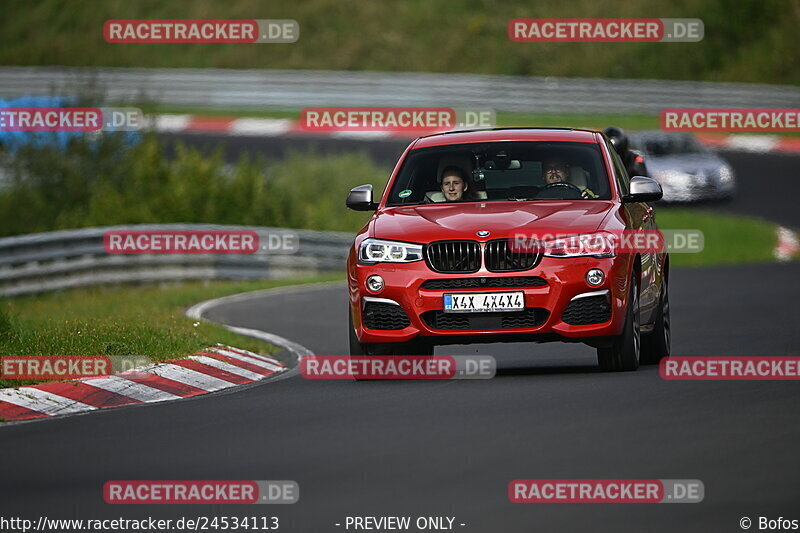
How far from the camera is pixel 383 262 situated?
12.4 metres

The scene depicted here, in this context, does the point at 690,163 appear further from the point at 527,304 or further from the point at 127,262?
the point at 527,304

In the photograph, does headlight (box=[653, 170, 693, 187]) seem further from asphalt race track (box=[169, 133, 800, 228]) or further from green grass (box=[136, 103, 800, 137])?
green grass (box=[136, 103, 800, 137])

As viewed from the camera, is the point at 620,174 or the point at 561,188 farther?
the point at 620,174

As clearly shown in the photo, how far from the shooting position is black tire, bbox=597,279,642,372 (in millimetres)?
12453

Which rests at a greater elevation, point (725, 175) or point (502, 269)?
point (725, 175)

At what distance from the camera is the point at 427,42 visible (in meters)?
54.2

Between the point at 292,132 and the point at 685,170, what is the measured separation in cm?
1347

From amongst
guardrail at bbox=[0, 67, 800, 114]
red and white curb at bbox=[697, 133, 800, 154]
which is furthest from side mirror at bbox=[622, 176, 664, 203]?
guardrail at bbox=[0, 67, 800, 114]

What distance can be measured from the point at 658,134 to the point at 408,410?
2519 centimetres

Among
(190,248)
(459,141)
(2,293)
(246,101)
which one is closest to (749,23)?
(246,101)

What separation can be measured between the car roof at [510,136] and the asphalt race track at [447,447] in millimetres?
1742

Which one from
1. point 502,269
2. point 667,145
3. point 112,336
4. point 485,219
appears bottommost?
point 112,336

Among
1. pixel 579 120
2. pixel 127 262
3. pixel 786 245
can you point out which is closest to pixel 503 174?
pixel 127 262

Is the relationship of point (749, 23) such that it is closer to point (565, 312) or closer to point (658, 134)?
Result: point (658, 134)
